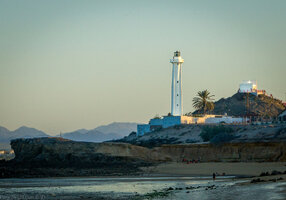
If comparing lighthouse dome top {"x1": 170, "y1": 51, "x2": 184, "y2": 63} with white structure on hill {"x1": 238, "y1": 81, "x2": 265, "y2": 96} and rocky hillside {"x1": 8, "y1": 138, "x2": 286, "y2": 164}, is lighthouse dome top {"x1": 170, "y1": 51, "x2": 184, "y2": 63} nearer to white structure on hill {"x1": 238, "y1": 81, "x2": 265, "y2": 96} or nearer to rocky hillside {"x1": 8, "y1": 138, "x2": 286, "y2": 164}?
white structure on hill {"x1": 238, "y1": 81, "x2": 265, "y2": 96}

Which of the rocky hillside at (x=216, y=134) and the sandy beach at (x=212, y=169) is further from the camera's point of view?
the rocky hillside at (x=216, y=134)

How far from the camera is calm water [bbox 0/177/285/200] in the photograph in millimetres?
26156

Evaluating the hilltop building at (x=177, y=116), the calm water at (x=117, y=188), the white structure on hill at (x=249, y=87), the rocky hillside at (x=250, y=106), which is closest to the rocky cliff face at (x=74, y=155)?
the calm water at (x=117, y=188)

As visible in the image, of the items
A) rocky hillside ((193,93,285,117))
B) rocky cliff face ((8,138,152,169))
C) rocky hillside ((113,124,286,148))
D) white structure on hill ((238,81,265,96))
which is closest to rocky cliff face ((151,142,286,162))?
rocky cliff face ((8,138,152,169))

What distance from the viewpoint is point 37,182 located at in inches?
1500

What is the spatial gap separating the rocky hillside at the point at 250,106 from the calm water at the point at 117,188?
265 feet

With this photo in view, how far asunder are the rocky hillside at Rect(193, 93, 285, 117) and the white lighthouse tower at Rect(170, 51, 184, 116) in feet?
61.4

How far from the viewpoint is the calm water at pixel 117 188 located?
26156 millimetres

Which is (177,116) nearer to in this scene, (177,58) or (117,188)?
(177,58)

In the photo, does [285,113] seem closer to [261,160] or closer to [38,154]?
[261,160]

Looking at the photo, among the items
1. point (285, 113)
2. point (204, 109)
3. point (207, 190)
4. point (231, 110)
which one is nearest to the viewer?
point (207, 190)

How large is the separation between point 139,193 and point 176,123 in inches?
2709

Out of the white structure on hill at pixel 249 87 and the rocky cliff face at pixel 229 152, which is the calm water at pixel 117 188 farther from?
the white structure on hill at pixel 249 87

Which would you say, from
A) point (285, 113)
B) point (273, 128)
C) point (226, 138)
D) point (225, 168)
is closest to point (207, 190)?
point (225, 168)
